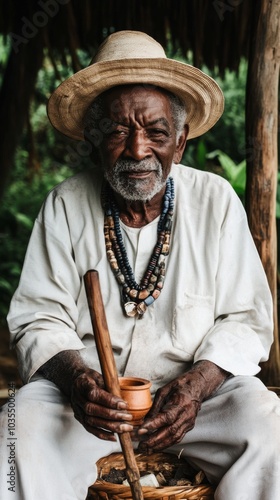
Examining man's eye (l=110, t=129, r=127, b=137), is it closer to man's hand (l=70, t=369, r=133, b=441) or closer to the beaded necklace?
the beaded necklace

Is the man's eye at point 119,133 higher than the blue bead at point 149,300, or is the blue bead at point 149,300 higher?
the man's eye at point 119,133

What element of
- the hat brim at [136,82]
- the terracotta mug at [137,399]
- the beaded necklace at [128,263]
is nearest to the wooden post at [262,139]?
the hat brim at [136,82]

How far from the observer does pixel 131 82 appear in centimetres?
274

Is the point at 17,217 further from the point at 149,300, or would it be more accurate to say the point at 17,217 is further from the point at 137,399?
the point at 137,399

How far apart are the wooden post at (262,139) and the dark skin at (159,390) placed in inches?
16.4

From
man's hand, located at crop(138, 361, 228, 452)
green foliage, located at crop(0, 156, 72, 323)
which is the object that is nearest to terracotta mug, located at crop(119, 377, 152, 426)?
man's hand, located at crop(138, 361, 228, 452)

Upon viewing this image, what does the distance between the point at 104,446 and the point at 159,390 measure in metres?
0.33

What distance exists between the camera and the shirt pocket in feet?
8.92

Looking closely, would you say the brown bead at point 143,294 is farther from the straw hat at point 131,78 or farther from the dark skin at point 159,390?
the straw hat at point 131,78

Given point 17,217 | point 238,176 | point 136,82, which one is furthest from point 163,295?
point 17,217

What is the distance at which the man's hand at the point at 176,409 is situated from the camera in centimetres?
227

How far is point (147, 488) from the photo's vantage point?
2.39 metres

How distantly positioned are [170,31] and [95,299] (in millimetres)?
2876

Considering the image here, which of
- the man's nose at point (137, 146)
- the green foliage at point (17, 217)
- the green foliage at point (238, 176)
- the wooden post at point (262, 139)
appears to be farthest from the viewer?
the green foliage at point (17, 217)
